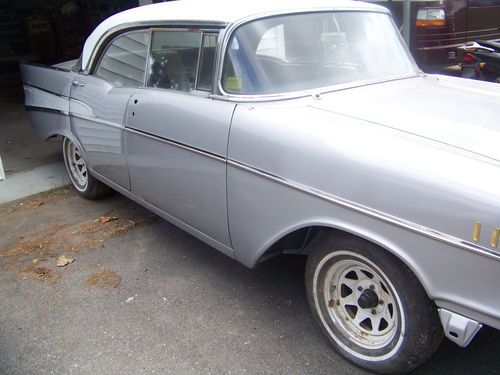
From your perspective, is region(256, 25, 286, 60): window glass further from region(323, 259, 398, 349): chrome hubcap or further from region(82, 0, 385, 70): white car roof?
region(323, 259, 398, 349): chrome hubcap

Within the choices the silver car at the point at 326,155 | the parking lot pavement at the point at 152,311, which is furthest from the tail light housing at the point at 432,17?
the parking lot pavement at the point at 152,311

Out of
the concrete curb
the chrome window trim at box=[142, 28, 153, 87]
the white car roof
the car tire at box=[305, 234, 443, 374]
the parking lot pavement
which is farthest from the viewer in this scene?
the concrete curb

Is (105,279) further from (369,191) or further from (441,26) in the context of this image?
(441,26)

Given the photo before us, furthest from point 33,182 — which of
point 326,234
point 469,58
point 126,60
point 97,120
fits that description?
point 469,58

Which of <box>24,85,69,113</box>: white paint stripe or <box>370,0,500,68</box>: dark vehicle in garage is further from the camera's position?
<box>370,0,500,68</box>: dark vehicle in garage

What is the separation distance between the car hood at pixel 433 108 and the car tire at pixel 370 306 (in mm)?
585

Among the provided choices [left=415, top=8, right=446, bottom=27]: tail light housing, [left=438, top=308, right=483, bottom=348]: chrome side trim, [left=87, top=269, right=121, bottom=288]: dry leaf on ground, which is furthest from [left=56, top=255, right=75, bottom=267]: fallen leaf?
[left=415, top=8, right=446, bottom=27]: tail light housing

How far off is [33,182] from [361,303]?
13.2ft

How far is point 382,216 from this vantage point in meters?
2.07

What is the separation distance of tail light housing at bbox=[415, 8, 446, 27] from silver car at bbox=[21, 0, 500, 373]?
4181 millimetres

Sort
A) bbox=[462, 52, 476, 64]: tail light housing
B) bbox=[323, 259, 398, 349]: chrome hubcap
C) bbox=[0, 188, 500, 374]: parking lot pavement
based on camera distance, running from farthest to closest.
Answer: bbox=[462, 52, 476, 64]: tail light housing → bbox=[0, 188, 500, 374]: parking lot pavement → bbox=[323, 259, 398, 349]: chrome hubcap

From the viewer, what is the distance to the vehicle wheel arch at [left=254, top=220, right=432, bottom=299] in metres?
2.05

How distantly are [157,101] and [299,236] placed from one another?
1.33m

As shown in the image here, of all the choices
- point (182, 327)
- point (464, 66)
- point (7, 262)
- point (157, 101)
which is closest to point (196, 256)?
point (182, 327)
